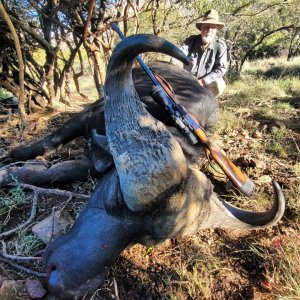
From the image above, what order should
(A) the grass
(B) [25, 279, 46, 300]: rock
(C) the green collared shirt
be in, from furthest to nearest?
(C) the green collared shirt → (A) the grass → (B) [25, 279, 46, 300]: rock

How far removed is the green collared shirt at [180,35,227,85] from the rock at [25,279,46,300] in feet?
13.6

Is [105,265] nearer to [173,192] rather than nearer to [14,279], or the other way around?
[173,192]

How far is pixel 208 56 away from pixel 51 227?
3.87 metres

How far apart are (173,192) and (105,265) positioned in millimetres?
575

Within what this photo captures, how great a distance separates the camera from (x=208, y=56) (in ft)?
19.0

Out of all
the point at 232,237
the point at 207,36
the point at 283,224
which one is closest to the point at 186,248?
the point at 232,237

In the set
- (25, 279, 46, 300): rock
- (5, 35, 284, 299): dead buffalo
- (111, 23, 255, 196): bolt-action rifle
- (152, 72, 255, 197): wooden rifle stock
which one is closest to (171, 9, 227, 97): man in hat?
(111, 23, 255, 196): bolt-action rifle

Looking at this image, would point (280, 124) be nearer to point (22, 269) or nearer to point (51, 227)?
point (51, 227)

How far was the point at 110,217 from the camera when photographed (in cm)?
217

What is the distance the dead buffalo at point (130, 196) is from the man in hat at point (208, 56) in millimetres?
3579

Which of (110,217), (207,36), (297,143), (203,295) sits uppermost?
(207,36)

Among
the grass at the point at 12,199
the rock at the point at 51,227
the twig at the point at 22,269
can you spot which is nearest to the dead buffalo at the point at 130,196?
the twig at the point at 22,269

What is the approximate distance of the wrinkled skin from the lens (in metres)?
1.88

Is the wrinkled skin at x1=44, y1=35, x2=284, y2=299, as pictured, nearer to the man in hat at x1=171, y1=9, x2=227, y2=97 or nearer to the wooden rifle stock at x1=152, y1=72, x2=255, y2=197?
the wooden rifle stock at x1=152, y1=72, x2=255, y2=197
